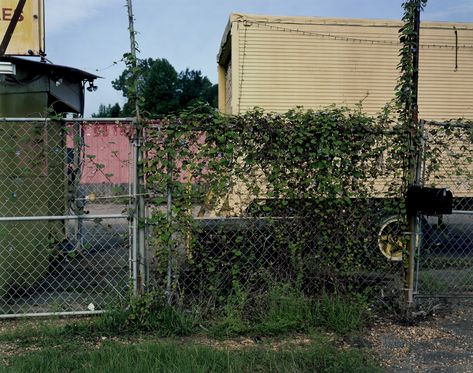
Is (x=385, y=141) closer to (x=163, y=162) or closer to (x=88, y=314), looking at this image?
(x=163, y=162)

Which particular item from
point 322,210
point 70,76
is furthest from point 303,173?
point 70,76

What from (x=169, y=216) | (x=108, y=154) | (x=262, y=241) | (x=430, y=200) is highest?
(x=108, y=154)

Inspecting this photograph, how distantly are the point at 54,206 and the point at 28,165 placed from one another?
169 centimetres

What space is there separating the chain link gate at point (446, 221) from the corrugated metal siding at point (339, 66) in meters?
1.64

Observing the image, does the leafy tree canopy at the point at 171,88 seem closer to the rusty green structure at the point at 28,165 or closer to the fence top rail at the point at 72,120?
Result: the rusty green structure at the point at 28,165

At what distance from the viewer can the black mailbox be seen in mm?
4730

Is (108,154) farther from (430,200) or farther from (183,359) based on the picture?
(430,200)

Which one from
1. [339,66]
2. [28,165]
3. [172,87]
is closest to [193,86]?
[172,87]

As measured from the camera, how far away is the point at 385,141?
4965 millimetres

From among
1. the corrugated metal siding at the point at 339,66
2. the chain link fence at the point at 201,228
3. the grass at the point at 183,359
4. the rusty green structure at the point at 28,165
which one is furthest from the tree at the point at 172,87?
the grass at the point at 183,359

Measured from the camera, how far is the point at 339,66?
7.36 metres

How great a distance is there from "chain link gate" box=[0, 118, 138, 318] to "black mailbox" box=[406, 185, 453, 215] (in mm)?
2772

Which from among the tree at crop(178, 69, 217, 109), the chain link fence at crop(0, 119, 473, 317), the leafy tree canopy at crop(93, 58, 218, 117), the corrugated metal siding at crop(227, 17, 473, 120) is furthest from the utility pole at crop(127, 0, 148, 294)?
the tree at crop(178, 69, 217, 109)

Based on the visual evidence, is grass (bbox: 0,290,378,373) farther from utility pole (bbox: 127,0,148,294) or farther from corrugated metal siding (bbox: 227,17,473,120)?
corrugated metal siding (bbox: 227,17,473,120)
